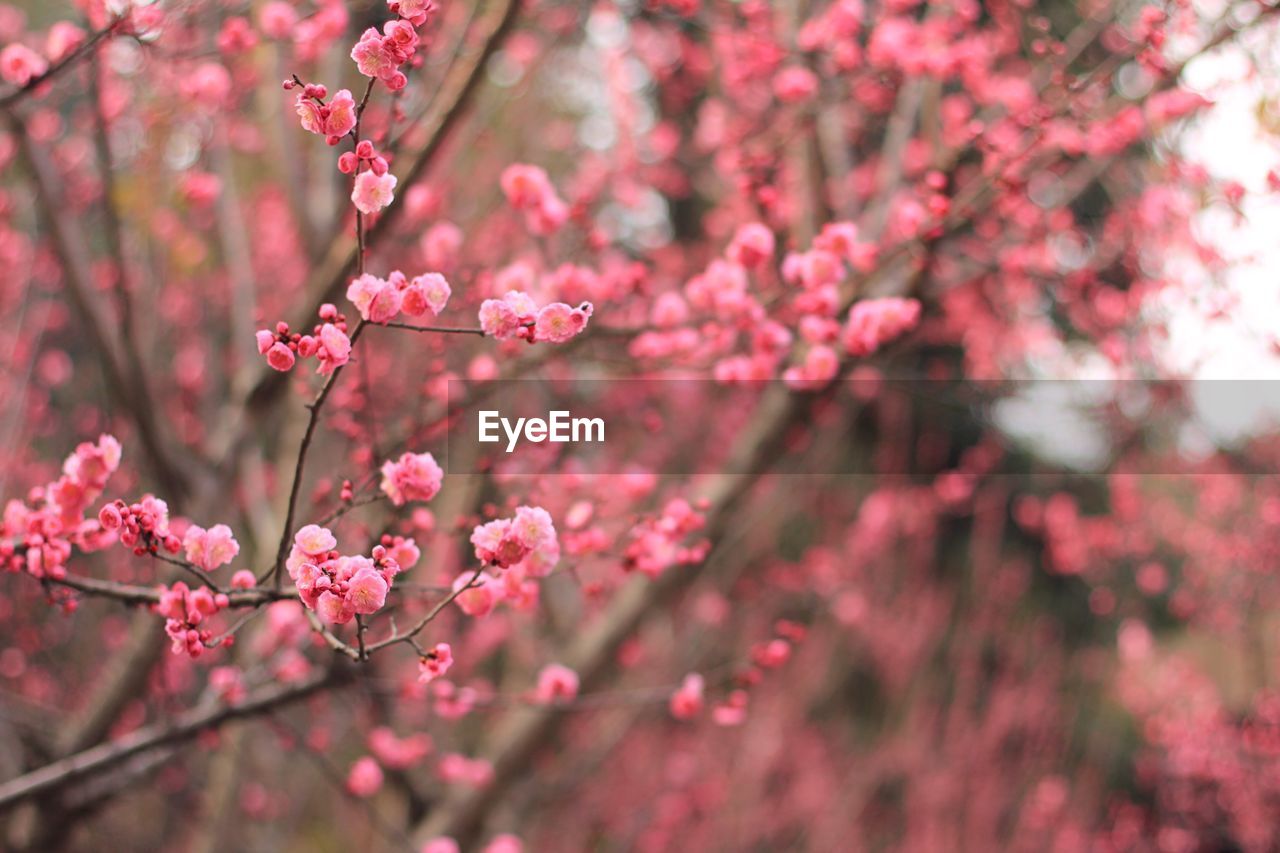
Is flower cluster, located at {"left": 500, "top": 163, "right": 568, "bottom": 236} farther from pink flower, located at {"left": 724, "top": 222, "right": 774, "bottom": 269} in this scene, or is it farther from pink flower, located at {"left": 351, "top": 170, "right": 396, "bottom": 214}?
pink flower, located at {"left": 351, "top": 170, "right": 396, "bottom": 214}

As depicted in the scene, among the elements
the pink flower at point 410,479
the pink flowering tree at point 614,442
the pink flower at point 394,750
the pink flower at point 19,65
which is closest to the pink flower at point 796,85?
the pink flowering tree at point 614,442

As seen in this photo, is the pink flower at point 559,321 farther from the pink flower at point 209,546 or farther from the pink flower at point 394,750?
the pink flower at point 394,750

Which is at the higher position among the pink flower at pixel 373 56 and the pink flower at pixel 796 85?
the pink flower at pixel 373 56

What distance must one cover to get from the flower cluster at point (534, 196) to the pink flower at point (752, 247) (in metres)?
0.56

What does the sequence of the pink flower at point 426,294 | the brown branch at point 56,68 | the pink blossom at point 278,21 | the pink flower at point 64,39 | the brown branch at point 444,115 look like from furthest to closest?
1. the pink blossom at point 278,21
2. the brown branch at point 444,115
3. the pink flower at point 64,39
4. the brown branch at point 56,68
5. the pink flower at point 426,294

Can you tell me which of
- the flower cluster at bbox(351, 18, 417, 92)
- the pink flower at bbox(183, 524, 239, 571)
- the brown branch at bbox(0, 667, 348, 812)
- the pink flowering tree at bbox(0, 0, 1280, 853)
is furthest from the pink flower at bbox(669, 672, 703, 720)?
the flower cluster at bbox(351, 18, 417, 92)

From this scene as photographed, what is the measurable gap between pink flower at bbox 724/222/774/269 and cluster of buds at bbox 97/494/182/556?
1.49m

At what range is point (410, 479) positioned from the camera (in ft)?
4.97

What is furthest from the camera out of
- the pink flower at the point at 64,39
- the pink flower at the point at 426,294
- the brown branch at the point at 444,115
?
the brown branch at the point at 444,115

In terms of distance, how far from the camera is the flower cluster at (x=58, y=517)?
5.26ft

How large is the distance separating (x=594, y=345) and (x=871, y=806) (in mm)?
5907

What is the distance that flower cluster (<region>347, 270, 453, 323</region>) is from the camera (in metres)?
1.27

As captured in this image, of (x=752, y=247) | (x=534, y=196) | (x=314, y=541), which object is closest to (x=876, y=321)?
(x=752, y=247)

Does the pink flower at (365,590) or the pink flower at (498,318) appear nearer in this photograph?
the pink flower at (365,590)
